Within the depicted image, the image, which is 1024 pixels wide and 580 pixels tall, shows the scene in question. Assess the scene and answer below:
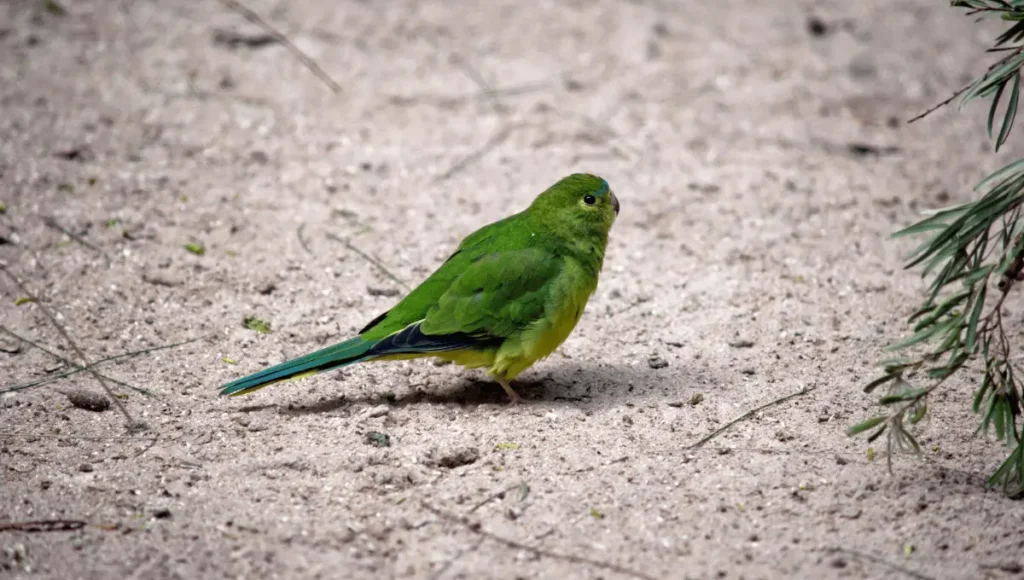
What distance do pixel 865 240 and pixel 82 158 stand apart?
4397mm

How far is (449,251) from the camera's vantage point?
5129 millimetres

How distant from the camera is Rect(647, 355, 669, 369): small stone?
13.9 feet

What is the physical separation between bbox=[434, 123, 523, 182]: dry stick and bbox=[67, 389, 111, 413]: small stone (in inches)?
97.9

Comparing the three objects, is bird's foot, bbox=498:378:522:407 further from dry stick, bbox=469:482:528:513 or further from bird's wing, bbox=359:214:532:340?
dry stick, bbox=469:482:528:513

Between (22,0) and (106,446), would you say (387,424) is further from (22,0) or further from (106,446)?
(22,0)

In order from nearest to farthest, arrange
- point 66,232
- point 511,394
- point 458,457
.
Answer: point 458,457 → point 511,394 → point 66,232

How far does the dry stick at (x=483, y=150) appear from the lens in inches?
226

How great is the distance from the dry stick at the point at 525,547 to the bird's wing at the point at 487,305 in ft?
2.46

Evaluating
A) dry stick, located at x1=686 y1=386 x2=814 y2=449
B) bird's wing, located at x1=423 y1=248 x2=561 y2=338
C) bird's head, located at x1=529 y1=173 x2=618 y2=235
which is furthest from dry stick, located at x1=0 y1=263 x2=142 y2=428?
dry stick, located at x1=686 y1=386 x2=814 y2=449

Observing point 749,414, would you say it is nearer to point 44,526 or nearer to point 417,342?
point 417,342

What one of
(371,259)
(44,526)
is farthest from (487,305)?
(44,526)

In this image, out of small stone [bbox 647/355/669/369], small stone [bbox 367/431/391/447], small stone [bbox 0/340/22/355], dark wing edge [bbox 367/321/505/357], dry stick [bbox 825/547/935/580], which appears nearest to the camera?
dry stick [bbox 825/547/935/580]

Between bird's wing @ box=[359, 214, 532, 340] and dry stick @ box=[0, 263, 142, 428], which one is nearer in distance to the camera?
dry stick @ box=[0, 263, 142, 428]

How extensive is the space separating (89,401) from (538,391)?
179 cm
